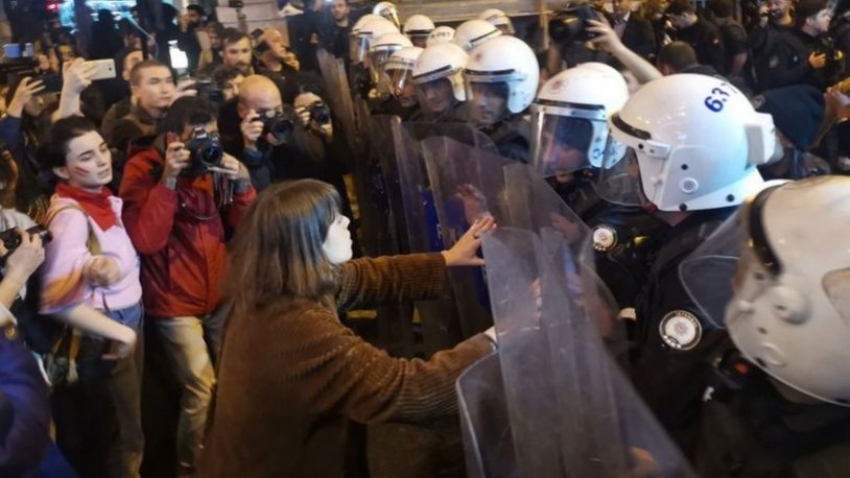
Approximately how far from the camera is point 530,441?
5.10 feet

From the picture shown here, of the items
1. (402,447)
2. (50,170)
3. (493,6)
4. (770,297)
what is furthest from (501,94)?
(493,6)

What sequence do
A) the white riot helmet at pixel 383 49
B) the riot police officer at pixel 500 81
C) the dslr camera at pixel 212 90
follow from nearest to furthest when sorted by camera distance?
1. the riot police officer at pixel 500 81
2. the dslr camera at pixel 212 90
3. the white riot helmet at pixel 383 49

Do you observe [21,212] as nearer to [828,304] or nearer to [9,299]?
[9,299]

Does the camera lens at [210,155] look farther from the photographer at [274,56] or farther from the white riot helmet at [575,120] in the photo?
the photographer at [274,56]

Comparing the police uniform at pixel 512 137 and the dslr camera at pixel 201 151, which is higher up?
the dslr camera at pixel 201 151

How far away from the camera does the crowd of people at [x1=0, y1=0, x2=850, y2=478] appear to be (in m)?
1.60

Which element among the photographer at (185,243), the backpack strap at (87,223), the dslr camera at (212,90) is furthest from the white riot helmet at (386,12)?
the backpack strap at (87,223)

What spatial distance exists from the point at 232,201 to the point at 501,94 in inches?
49.0

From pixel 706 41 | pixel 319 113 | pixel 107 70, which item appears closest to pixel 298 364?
pixel 319 113

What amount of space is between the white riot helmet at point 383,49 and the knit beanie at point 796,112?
246 centimetres

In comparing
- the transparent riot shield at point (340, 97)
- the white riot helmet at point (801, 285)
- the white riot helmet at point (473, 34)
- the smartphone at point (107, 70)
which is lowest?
the transparent riot shield at point (340, 97)

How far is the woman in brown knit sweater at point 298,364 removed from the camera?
6.08 ft

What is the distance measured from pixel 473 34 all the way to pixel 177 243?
2.84 metres

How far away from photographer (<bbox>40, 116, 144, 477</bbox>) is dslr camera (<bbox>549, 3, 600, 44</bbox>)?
2.36 m
